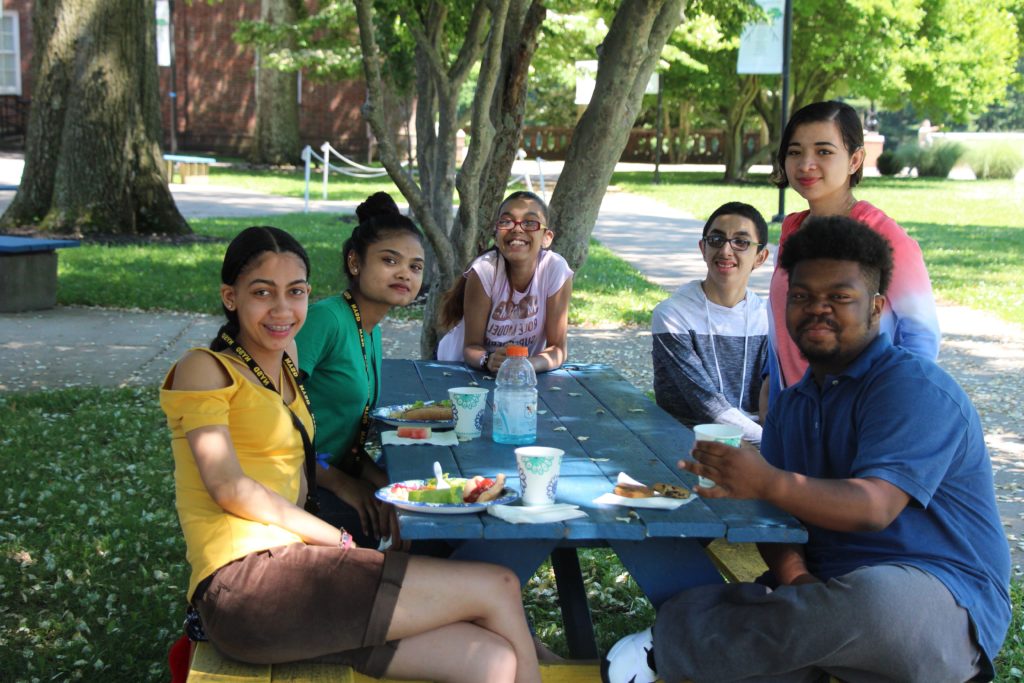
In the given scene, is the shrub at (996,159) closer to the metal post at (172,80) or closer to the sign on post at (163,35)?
the metal post at (172,80)

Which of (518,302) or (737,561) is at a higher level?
(518,302)

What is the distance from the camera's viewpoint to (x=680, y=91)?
37250 millimetres

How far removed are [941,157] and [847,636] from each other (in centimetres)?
4059

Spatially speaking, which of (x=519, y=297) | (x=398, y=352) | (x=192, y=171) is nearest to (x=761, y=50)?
(x=192, y=171)

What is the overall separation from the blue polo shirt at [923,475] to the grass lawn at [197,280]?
26.2 ft

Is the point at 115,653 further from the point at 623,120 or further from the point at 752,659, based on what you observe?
the point at 623,120

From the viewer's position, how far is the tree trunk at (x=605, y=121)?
277 inches

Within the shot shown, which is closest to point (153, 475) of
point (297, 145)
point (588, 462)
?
point (588, 462)

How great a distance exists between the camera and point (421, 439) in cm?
376

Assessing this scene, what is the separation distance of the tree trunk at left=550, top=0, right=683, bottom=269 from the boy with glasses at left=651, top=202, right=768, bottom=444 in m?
2.25

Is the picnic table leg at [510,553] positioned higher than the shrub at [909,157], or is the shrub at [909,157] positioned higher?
the shrub at [909,157]

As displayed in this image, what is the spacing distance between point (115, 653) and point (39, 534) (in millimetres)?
1323

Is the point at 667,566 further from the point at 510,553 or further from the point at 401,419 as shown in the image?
the point at 401,419

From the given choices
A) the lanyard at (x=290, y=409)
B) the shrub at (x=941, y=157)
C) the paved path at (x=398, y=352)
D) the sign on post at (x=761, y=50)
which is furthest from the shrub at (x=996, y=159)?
the lanyard at (x=290, y=409)
